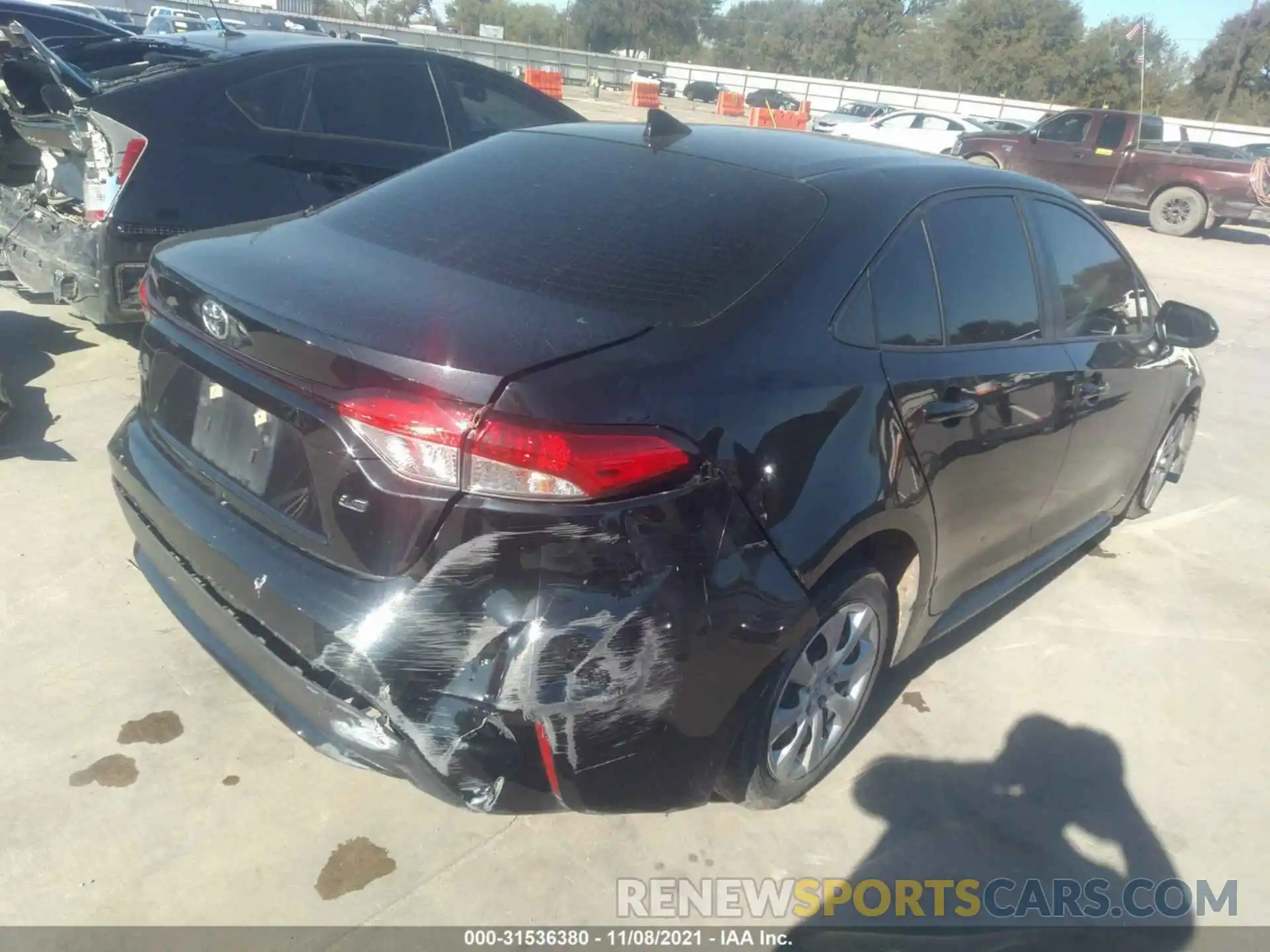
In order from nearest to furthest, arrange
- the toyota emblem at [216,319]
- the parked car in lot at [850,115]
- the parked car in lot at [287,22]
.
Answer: the toyota emblem at [216,319] < the parked car in lot at [850,115] < the parked car in lot at [287,22]

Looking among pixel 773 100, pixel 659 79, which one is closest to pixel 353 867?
pixel 773 100

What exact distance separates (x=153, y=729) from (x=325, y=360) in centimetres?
144

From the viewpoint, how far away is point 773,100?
43844 millimetres

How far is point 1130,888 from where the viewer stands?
8.72 ft

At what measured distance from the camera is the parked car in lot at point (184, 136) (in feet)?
15.3

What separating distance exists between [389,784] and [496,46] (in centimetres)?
4867

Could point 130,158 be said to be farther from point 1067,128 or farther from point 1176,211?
point 1176,211

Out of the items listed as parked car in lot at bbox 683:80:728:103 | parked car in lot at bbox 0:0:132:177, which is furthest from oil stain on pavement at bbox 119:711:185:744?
parked car in lot at bbox 683:80:728:103

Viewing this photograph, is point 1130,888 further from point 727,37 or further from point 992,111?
point 727,37

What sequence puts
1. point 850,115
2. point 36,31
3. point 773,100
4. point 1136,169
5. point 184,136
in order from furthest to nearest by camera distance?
point 773,100, point 850,115, point 1136,169, point 36,31, point 184,136

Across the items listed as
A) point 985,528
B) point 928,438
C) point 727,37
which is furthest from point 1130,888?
point 727,37

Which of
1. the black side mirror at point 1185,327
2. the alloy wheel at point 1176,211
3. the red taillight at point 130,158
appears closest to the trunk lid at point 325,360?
the red taillight at point 130,158

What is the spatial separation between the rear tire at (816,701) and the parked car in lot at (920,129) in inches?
882
